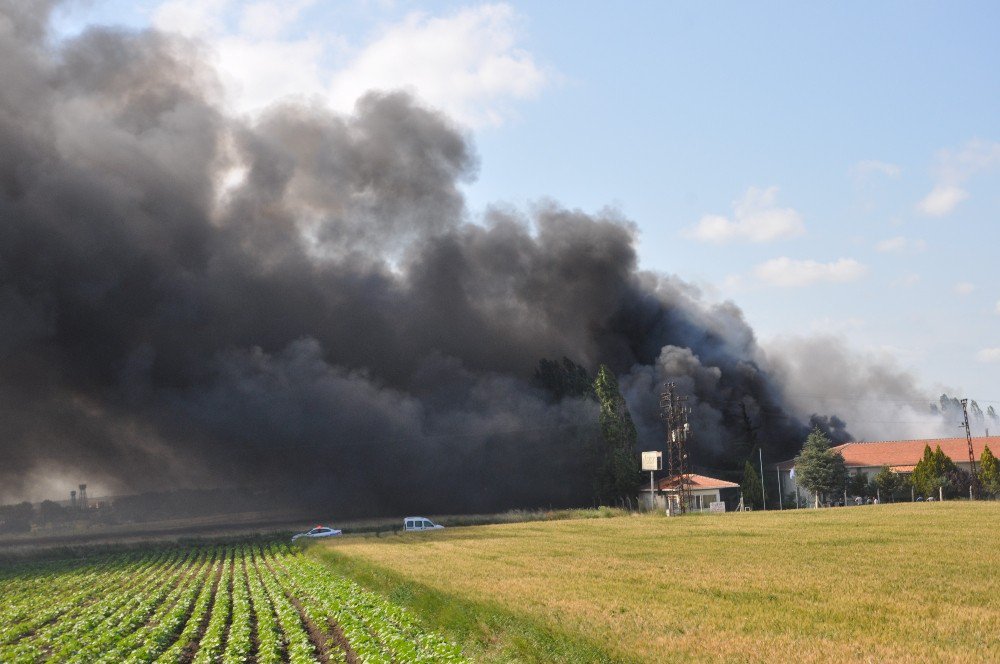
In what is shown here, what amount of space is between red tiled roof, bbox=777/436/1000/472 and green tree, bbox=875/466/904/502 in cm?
1025

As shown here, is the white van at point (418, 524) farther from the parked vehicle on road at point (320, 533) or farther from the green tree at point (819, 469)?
the green tree at point (819, 469)

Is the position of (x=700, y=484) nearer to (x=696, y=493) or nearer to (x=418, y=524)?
(x=696, y=493)

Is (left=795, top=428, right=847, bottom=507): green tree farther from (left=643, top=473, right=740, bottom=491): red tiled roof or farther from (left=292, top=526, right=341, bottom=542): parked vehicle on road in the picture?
(left=292, top=526, right=341, bottom=542): parked vehicle on road

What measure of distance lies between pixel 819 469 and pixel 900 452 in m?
23.2

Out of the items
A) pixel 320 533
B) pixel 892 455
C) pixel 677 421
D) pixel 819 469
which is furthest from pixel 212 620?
pixel 892 455

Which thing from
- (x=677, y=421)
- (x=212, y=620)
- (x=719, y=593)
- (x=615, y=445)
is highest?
(x=677, y=421)

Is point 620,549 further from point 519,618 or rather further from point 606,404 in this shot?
point 606,404

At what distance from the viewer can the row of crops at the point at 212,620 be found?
21125mm

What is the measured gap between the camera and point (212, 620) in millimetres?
27656

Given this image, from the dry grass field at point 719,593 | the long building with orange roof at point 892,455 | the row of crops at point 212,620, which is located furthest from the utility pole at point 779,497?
the row of crops at point 212,620

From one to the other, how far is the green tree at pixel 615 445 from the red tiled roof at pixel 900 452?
98.8 feet

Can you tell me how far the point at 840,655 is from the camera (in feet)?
54.1

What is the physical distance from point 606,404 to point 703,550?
54207 mm

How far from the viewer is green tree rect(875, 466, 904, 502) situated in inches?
3971
